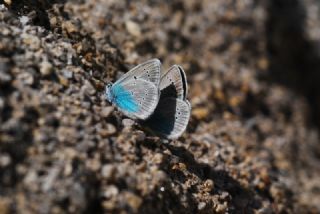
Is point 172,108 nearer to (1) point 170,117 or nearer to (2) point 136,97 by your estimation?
(1) point 170,117

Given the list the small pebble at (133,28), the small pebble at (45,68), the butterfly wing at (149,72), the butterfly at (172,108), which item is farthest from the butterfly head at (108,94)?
the small pebble at (133,28)

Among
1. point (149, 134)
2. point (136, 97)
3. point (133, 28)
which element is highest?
point (133, 28)

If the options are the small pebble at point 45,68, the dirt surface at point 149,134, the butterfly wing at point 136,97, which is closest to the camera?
the dirt surface at point 149,134

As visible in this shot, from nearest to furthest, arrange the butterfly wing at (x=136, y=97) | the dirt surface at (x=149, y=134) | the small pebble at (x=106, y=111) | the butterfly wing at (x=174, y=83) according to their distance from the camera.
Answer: the dirt surface at (x=149, y=134)
the small pebble at (x=106, y=111)
the butterfly wing at (x=136, y=97)
the butterfly wing at (x=174, y=83)

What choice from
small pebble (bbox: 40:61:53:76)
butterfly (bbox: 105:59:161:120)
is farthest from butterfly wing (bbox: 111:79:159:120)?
small pebble (bbox: 40:61:53:76)

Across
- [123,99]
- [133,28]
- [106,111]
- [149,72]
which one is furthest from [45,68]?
[133,28]

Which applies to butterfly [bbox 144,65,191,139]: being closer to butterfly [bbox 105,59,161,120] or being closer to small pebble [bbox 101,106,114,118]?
butterfly [bbox 105,59,161,120]

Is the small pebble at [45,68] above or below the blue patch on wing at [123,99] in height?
below

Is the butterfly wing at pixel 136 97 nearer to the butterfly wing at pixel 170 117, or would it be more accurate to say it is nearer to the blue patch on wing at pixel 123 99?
the blue patch on wing at pixel 123 99
